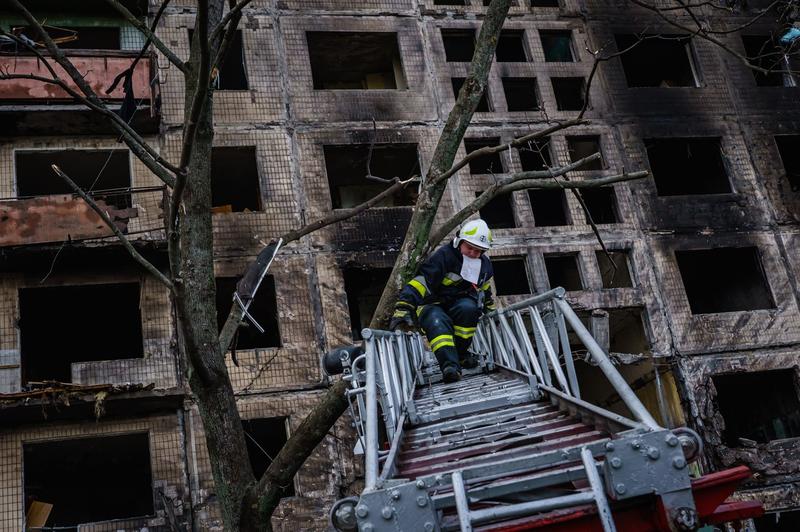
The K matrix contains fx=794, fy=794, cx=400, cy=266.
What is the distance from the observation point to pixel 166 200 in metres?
14.8

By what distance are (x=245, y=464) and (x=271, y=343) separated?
10549mm

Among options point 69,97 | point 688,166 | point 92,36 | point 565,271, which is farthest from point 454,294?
point 688,166

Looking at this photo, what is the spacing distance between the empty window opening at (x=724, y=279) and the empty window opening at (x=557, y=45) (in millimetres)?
5326

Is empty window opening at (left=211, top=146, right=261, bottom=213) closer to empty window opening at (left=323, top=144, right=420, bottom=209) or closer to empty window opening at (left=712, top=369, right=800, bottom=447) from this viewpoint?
empty window opening at (left=323, top=144, right=420, bottom=209)

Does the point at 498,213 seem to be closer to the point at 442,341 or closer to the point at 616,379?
the point at 442,341

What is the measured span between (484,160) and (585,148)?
236 cm

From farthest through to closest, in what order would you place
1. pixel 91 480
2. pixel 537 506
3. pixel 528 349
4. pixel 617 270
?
pixel 617 270 < pixel 91 480 < pixel 528 349 < pixel 537 506

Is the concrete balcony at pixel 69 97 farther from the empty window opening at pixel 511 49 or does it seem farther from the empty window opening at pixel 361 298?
the empty window opening at pixel 511 49

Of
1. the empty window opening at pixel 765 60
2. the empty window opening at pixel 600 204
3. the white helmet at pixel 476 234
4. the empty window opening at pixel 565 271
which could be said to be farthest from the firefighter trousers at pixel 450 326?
the empty window opening at pixel 765 60

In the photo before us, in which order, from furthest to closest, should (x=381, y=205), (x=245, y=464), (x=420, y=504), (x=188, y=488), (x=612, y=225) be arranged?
(x=381, y=205) → (x=612, y=225) → (x=188, y=488) → (x=245, y=464) → (x=420, y=504)

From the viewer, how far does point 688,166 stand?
1978 centimetres

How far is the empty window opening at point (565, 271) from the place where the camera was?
54.1ft

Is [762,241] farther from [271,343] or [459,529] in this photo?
[459,529]

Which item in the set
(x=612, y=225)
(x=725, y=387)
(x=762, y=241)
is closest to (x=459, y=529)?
(x=612, y=225)
